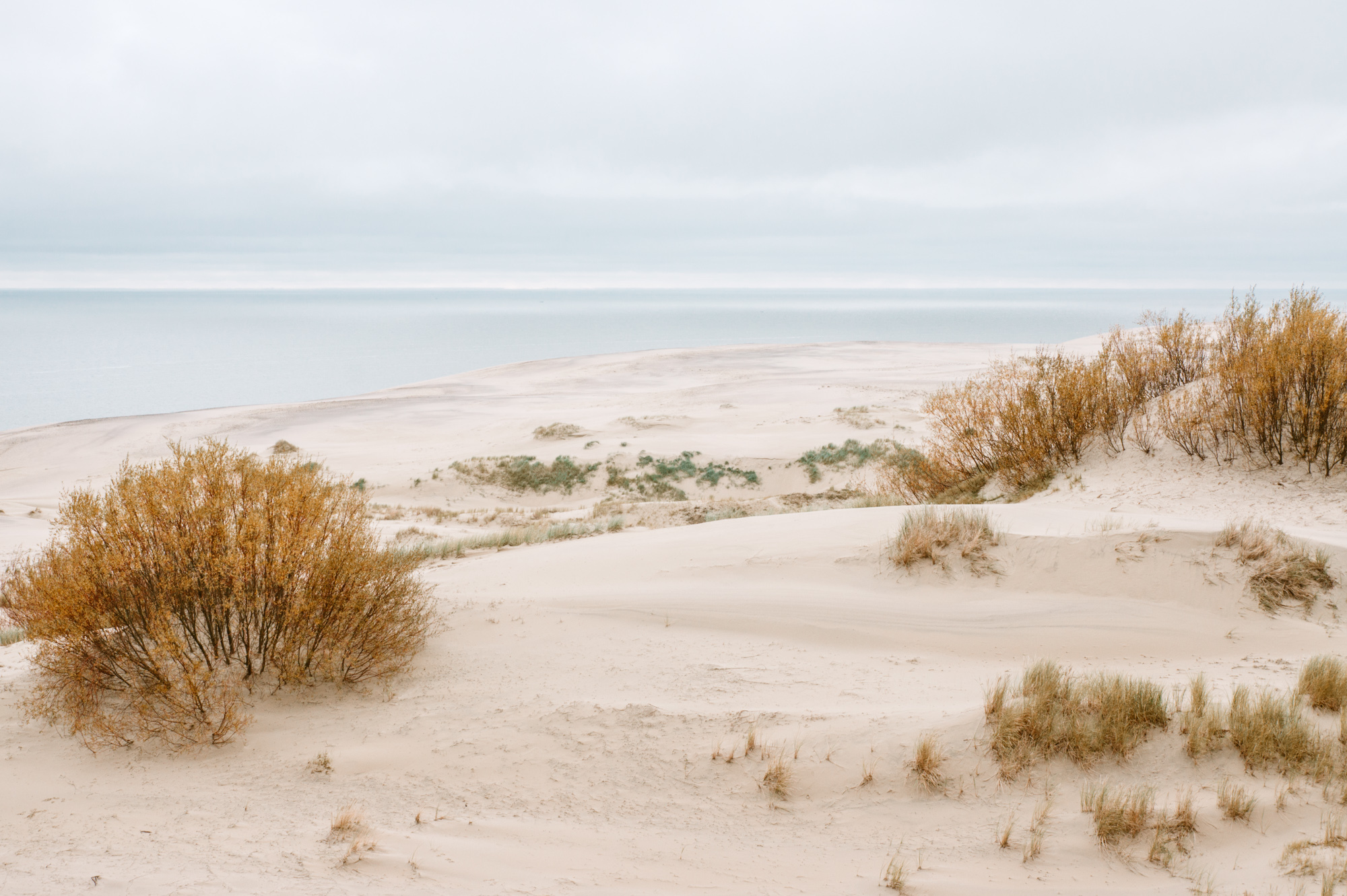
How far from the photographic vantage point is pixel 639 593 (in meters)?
8.03

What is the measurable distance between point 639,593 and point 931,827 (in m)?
4.06

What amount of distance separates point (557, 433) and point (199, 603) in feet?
66.3

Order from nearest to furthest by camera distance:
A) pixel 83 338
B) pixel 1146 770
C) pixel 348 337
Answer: pixel 1146 770
pixel 83 338
pixel 348 337

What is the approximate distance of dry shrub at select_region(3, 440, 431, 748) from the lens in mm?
5391

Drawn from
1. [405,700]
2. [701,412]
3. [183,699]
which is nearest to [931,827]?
[405,700]

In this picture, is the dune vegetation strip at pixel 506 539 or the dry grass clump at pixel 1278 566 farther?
the dune vegetation strip at pixel 506 539

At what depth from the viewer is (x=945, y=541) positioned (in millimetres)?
8281

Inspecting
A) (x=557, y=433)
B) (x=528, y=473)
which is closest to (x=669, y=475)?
(x=528, y=473)

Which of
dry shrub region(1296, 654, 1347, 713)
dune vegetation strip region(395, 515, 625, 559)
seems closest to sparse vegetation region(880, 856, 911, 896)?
dry shrub region(1296, 654, 1347, 713)

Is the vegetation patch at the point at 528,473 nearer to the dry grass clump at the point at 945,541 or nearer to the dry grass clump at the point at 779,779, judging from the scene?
the dry grass clump at the point at 945,541

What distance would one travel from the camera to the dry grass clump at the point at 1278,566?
7.40 metres

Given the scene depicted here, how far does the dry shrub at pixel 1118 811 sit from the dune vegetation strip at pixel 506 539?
799 cm

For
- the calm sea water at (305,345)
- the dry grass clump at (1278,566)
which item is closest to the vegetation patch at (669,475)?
the dry grass clump at (1278,566)

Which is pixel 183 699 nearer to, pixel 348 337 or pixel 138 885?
pixel 138 885
